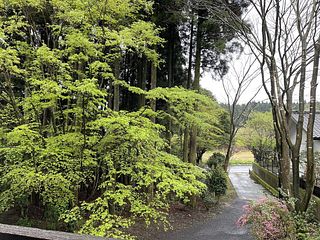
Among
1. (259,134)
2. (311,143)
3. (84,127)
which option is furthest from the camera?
(259,134)

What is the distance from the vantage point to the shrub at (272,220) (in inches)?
211

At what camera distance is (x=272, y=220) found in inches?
219

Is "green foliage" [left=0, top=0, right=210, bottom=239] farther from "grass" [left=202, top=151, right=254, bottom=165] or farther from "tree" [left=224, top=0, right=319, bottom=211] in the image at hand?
"grass" [left=202, top=151, right=254, bottom=165]

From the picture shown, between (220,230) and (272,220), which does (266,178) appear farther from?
(272,220)

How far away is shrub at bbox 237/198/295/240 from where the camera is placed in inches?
211

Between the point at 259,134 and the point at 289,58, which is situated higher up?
the point at 289,58

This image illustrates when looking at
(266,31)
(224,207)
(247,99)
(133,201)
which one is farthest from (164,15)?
(247,99)

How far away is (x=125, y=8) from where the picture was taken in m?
6.46

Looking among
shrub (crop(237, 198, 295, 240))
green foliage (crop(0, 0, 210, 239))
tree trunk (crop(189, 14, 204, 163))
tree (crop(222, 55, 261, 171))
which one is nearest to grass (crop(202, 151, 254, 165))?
tree (crop(222, 55, 261, 171))

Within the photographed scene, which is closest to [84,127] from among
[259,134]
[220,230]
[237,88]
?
[220,230]

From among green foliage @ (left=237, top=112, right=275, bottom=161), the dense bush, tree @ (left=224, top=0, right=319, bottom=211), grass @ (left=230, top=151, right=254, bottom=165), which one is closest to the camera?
the dense bush

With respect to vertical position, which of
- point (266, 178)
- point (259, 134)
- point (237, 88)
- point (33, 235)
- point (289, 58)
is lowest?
point (266, 178)

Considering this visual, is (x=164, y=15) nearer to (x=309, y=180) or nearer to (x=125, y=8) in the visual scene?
(x=125, y=8)

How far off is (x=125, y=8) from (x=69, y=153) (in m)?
3.47
